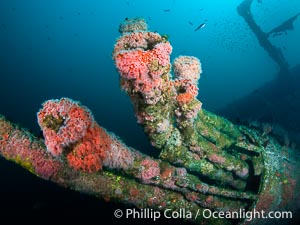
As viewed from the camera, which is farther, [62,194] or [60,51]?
[60,51]

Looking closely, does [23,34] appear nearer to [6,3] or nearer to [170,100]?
[6,3]

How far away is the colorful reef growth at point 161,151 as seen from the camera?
3352 millimetres

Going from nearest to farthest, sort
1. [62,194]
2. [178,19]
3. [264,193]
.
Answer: [264,193]
[62,194]
[178,19]

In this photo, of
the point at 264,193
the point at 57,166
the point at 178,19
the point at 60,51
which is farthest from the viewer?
the point at 178,19

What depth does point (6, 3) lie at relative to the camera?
10750 cm

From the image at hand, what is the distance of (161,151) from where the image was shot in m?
4.45

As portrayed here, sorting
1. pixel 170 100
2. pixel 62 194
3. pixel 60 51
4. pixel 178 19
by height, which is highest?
pixel 178 19

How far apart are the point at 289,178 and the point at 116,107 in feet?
87.0

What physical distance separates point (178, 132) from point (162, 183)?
857mm

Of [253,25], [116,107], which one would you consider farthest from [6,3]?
[253,25]

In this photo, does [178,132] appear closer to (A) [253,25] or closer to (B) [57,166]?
(B) [57,166]

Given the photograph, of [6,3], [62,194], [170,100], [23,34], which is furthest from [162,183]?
[6,3]

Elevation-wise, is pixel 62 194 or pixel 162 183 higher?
pixel 162 183

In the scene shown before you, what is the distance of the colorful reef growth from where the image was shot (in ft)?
11.0
